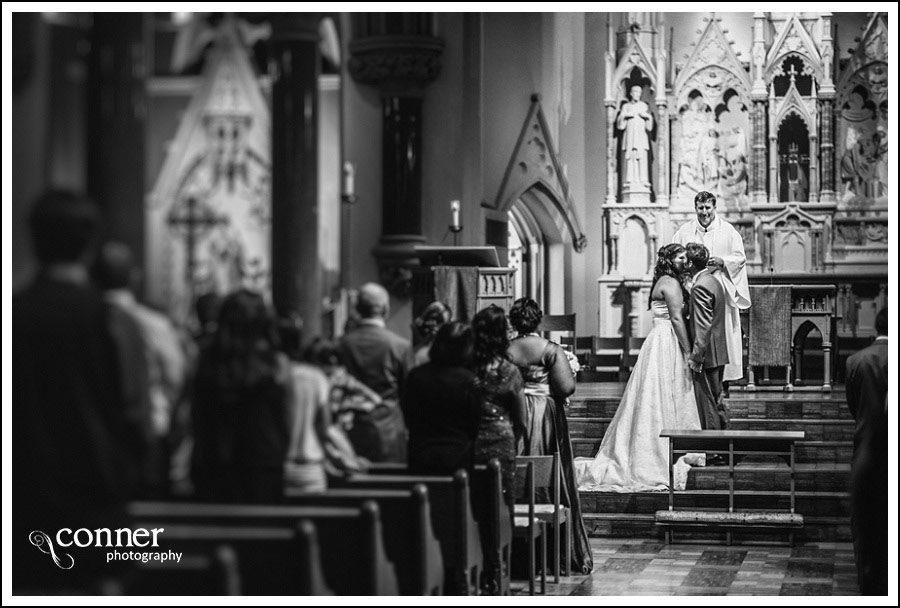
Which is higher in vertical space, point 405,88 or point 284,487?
point 405,88

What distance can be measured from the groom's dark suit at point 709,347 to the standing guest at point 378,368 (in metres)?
4.13

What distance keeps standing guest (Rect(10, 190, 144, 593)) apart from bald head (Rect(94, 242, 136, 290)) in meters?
0.05

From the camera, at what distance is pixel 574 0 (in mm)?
6758

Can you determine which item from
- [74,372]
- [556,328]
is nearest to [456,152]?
[74,372]

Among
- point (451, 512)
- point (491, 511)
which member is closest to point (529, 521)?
point (491, 511)

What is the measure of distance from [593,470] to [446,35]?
11.4 feet

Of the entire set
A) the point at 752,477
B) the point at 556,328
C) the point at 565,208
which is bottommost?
the point at 752,477

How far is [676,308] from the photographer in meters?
10.4

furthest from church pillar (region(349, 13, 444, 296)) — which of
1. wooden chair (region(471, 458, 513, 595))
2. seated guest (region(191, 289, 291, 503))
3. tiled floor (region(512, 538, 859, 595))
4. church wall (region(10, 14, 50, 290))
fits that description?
tiled floor (region(512, 538, 859, 595))

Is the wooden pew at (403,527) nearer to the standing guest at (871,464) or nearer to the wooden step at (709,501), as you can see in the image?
the standing guest at (871,464)

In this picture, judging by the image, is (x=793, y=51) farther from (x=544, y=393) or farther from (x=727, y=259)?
(x=544, y=393)

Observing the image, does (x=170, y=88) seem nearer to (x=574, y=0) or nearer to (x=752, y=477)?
(x=574, y=0)

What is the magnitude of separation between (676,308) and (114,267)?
5.48 m

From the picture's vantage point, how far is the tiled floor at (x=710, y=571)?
26.0 feet
